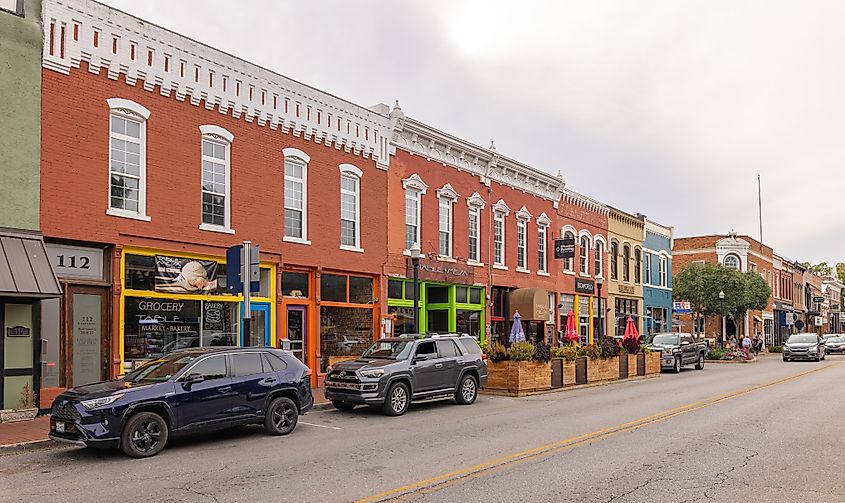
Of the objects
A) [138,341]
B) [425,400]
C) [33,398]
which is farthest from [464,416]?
[33,398]

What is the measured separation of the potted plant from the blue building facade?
109 ft

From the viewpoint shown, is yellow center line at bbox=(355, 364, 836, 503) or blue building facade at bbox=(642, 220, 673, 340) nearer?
yellow center line at bbox=(355, 364, 836, 503)

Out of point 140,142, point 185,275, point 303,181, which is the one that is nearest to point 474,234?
point 303,181

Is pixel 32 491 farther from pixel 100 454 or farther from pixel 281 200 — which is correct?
pixel 281 200

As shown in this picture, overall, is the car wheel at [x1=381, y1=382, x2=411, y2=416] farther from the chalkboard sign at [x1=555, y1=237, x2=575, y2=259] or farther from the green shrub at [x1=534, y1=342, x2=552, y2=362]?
the chalkboard sign at [x1=555, y1=237, x2=575, y2=259]

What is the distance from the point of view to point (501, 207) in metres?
29.2

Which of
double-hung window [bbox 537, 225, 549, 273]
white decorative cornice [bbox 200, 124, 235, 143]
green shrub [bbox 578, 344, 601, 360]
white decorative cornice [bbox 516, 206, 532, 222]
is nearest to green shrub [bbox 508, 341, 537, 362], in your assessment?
green shrub [bbox 578, 344, 601, 360]

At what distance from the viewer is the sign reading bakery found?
16.8 m

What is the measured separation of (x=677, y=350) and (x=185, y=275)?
21.9m

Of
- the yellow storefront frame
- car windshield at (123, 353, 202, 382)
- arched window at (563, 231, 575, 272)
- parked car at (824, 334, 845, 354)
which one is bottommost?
parked car at (824, 334, 845, 354)

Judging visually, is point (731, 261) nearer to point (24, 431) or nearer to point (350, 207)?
point (350, 207)

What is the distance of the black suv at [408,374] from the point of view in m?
15.6

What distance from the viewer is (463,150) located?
27000mm

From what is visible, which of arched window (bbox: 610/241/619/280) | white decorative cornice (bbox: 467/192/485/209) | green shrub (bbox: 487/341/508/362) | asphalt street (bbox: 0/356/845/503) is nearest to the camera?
asphalt street (bbox: 0/356/845/503)
